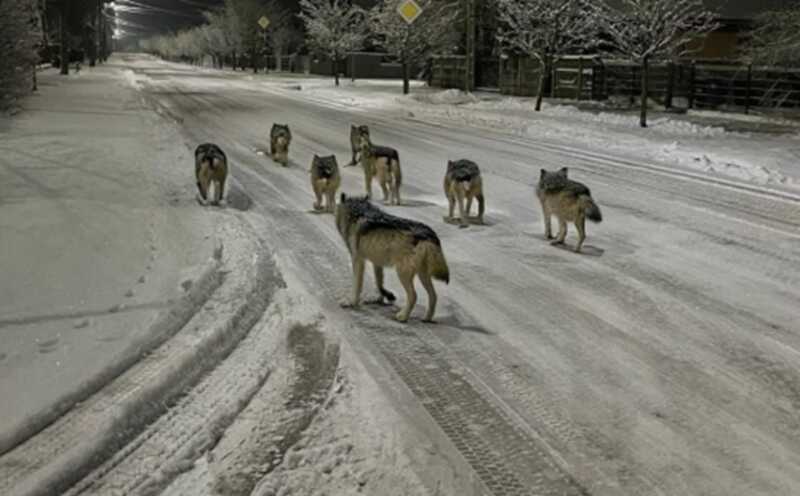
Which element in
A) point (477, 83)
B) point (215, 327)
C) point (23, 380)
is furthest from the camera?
point (477, 83)

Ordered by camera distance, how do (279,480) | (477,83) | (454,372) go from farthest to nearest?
1. (477,83)
2. (454,372)
3. (279,480)

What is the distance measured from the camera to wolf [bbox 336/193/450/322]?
6.01 m

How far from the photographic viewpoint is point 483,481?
13.0ft

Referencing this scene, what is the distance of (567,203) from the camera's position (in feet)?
28.8

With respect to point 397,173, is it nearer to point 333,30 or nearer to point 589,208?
point 589,208

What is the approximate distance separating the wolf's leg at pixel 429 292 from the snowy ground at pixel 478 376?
128mm

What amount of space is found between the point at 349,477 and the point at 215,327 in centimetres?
237

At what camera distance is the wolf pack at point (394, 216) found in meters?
6.09

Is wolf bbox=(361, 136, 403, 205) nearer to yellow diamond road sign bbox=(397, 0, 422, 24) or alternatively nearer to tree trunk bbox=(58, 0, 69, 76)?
yellow diamond road sign bbox=(397, 0, 422, 24)

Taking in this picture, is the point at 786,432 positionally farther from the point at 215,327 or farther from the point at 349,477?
the point at 215,327

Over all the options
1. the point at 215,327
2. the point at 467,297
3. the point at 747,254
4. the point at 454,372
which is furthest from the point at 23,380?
the point at 747,254

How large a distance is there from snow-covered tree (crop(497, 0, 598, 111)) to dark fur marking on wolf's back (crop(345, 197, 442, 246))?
24.8m

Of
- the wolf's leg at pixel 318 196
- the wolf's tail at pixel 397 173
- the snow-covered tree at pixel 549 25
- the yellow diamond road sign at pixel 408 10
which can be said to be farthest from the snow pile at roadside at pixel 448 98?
the wolf's leg at pixel 318 196

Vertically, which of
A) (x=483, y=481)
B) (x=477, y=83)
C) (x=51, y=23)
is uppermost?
(x=51, y=23)
